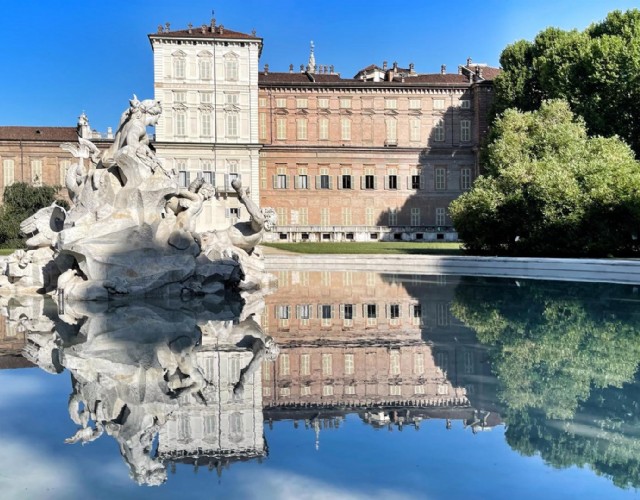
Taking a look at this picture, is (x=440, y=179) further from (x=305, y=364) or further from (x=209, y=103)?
→ (x=305, y=364)

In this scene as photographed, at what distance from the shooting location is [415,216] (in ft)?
173

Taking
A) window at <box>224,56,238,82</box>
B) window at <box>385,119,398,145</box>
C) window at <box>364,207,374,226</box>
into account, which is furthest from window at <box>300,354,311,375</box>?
window at <box>385,119,398,145</box>

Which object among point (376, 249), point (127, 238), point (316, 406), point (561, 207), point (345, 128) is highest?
point (345, 128)

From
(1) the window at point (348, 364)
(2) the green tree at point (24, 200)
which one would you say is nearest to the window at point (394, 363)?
(1) the window at point (348, 364)

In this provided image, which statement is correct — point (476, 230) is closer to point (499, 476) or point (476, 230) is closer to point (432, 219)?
point (499, 476)

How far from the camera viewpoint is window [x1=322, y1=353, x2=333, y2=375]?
657cm

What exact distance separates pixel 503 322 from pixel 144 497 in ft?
22.2

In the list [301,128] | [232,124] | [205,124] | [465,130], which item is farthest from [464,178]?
[205,124]

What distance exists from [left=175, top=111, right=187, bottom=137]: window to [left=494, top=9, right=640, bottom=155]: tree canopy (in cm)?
2436

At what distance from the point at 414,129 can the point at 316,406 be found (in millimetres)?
48986

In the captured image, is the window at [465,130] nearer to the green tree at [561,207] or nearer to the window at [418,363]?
the green tree at [561,207]

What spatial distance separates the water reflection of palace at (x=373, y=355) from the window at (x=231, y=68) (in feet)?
127

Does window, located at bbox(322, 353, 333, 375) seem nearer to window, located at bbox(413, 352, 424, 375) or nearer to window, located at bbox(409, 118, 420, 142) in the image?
window, located at bbox(413, 352, 424, 375)

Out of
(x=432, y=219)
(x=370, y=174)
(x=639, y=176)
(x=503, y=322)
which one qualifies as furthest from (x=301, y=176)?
(x=503, y=322)
